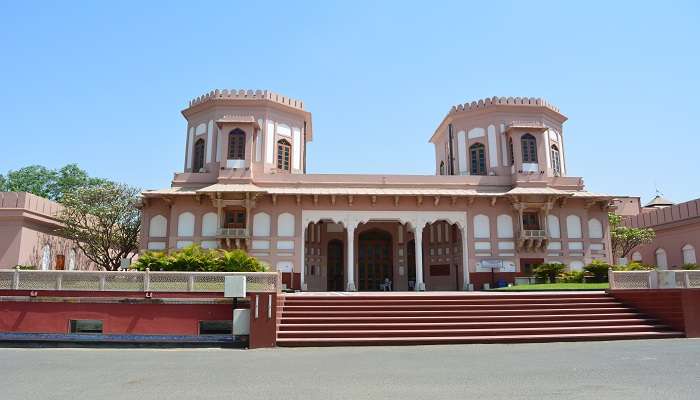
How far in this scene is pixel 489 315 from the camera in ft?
47.7

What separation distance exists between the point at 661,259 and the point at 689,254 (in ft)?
9.16

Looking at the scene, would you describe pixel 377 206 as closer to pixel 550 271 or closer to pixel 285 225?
pixel 285 225

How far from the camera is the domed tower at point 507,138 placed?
28.2 metres

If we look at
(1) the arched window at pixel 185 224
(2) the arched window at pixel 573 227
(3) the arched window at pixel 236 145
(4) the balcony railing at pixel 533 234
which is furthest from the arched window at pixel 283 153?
(2) the arched window at pixel 573 227

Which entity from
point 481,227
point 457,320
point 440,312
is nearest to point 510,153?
point 481,227

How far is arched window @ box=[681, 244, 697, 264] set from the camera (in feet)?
99.6

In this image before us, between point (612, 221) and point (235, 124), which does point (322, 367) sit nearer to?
point (235, 124)

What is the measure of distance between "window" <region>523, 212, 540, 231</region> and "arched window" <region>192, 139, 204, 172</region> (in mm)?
18493

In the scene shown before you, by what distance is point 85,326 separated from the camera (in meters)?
14.2

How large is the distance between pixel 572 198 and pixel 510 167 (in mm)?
3689

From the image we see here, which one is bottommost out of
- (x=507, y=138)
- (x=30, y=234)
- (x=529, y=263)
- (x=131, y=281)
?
(x=131, y=281)

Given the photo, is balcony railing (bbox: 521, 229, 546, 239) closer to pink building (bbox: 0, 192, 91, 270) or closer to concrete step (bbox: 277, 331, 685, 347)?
concrete step (bbox: 277, 331, 685, 347)

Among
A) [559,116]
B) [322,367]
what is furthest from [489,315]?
[559,116]

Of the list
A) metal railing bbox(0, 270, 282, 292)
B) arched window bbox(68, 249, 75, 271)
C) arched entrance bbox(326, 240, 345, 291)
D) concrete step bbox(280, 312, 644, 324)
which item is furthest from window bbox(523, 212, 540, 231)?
arched window bbox(68, 249, 75, 271)
